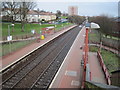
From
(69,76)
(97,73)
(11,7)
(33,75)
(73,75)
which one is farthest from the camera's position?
(11,7)

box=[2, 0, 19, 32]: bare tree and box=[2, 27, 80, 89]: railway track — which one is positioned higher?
box=[2, 0, 19, 32]: bare tree

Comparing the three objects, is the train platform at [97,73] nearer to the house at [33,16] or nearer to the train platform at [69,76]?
the train platform at [69,76]

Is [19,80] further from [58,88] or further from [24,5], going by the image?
[24,5]

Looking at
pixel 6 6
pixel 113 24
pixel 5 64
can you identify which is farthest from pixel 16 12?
pixel 5 64

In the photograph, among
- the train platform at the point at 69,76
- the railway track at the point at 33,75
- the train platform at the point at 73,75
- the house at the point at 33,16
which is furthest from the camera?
the house at the point at 33,16

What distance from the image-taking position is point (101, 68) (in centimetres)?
1384

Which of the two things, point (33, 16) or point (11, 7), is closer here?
point (11, 7)

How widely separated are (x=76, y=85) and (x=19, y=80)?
4063mm

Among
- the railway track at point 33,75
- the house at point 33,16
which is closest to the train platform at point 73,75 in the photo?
the railway track at point 33,75

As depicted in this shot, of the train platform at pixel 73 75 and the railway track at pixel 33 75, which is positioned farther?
the railway track at pixel 33 75

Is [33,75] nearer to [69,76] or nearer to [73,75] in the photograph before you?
[69,76]

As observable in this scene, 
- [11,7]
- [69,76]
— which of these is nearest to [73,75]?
[69,76]

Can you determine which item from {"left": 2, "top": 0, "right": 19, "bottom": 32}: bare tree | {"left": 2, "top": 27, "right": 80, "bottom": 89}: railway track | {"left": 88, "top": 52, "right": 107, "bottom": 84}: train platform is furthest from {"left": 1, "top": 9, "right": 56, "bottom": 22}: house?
{"left": 88, "top": 52, "right": 107, "bottom": 84}: train platform

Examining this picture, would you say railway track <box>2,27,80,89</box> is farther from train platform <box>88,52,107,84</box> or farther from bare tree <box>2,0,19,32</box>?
bare tree <box>2,0,19,32</box>
